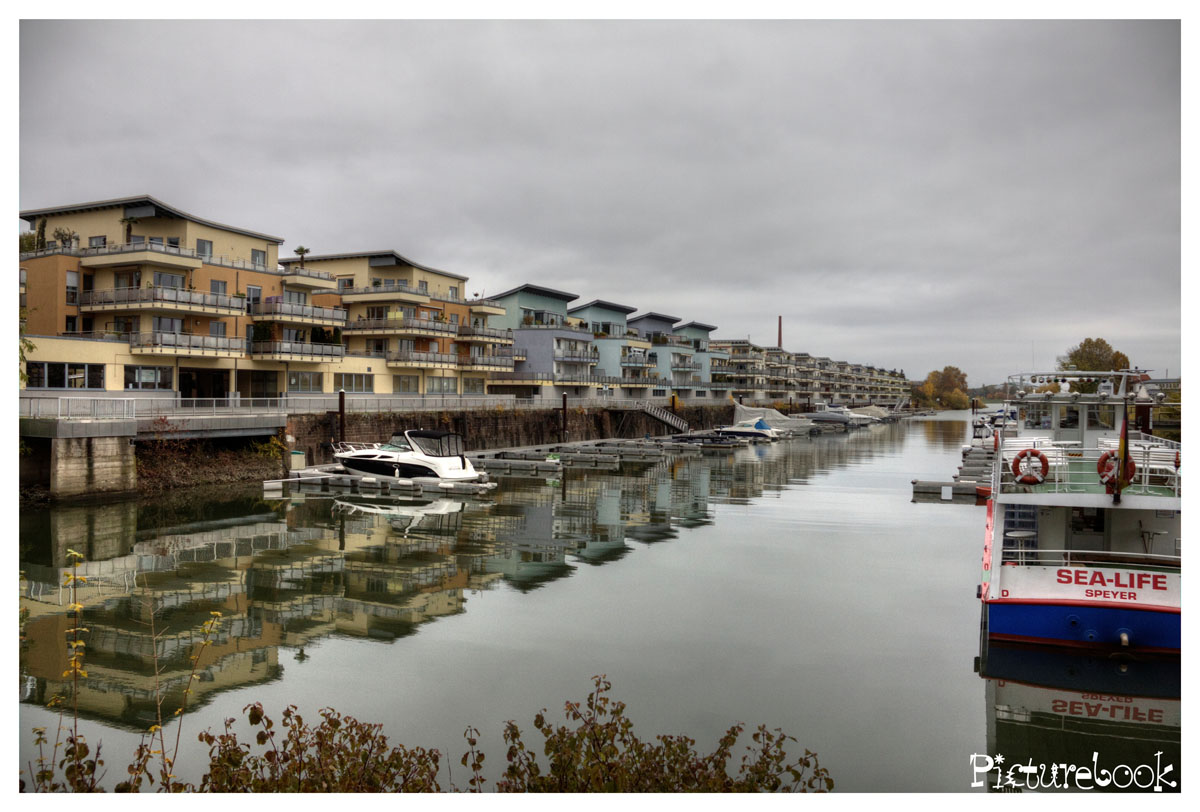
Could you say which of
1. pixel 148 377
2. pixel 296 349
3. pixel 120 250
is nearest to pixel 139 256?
pixel 120 250

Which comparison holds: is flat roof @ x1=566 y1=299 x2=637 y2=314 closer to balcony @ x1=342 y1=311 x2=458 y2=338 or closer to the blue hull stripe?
balcony @ x1=342 y1=311 x2=458 y2=338

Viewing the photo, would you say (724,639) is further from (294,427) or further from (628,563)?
(294,427)

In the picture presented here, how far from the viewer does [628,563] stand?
74.3 feet

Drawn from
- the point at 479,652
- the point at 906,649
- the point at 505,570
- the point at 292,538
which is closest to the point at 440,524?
the point at 292,538

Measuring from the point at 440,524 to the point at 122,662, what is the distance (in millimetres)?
14578

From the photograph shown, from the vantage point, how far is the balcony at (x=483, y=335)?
64500 millimetres

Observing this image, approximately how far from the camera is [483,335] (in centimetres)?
6550

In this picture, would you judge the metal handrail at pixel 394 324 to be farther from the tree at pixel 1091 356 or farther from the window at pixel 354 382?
the tree at pixel 1091 356

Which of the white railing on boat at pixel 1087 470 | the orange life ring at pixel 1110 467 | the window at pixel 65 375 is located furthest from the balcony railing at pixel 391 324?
the orange life ring at pixel 1110 467

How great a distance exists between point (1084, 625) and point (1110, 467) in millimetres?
3013

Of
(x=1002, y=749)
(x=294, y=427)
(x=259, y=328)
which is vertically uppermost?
(x=259, y=328)

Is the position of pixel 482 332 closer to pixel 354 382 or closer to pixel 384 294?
pixel 384 294

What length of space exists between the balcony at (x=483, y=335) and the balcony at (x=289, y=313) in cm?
1499

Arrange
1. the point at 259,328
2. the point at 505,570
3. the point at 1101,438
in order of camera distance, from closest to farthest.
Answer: the point at 1101,438
the point at 505,570
the point at 259,328
